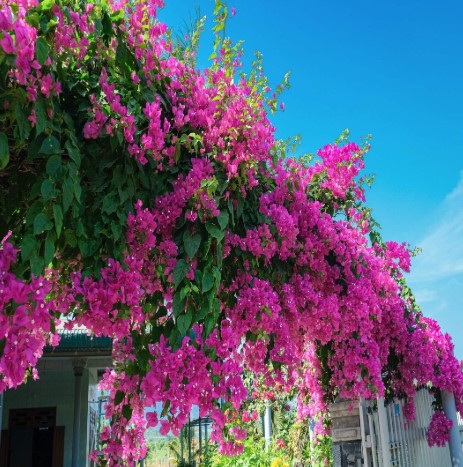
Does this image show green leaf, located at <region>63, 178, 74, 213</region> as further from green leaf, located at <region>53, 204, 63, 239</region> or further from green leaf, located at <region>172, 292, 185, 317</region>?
green leaf, located at <region>172, 292, 185, 317</region>

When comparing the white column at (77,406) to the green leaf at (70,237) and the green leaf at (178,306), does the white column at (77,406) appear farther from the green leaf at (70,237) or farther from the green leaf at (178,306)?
the green leaf at (70,237)

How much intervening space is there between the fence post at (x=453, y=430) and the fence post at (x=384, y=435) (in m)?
1.71

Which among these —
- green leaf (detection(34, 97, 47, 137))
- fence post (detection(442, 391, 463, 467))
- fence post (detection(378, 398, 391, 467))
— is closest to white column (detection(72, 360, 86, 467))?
fence post (detection(442, 391, 463, 467))

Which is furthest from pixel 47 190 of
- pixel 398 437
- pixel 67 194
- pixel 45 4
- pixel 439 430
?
pixel 439 430

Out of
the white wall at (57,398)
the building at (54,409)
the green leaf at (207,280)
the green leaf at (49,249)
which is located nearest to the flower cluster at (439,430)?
the green leaf at (207,280)

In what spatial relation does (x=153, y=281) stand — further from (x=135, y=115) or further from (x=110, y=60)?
(x=110, y=60)

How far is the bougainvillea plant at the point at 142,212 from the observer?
1.86 metres

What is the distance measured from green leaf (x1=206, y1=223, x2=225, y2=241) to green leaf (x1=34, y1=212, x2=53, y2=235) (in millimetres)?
761

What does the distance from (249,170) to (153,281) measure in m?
0.73

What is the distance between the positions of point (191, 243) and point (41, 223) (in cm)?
72

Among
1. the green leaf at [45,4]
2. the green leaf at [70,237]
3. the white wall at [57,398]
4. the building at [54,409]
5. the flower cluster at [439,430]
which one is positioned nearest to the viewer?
the green leaf at [45,4]

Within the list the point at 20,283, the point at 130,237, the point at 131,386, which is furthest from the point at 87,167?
the point at 131,386

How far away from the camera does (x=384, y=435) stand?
411 cm

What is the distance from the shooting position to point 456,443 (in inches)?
219
